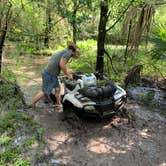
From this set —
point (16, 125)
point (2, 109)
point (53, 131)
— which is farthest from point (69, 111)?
point (2, 109)

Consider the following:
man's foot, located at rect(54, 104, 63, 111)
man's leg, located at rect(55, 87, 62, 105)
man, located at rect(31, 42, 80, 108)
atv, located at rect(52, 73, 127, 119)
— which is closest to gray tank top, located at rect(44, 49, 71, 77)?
man, located at rect(31, 42, 80, 108)

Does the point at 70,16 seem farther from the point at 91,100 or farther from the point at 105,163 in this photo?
the point at 105,163

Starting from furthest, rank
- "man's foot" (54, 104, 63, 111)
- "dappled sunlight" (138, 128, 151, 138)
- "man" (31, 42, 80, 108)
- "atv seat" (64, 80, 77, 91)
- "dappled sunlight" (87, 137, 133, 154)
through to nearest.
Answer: "man's foot" (54, 104, 63, 111) < "man" (31, 42, 80, 108) < "atv seat" (64, 80, 77, 91) < "dappled sunlight" (138, 128, 151, 138) < "dappled sunlight" (87, 137, 133, 154)

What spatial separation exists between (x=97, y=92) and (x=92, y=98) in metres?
0.16

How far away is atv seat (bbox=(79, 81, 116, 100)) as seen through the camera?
607 cm

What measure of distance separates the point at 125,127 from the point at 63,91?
172 centimetres

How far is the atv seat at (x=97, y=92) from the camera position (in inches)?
239

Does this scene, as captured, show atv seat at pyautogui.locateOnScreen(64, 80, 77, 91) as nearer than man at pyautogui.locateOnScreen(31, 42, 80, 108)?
Yes

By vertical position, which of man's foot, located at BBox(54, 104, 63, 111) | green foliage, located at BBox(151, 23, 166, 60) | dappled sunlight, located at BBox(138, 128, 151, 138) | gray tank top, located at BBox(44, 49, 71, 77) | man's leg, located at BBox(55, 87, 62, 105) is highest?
green foliage, located at BBox(151, 23, 166, 60)

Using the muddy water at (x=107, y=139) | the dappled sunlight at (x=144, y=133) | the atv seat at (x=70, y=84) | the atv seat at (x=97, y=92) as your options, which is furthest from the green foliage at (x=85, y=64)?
the dappled sunlight at (x=144, y=133)

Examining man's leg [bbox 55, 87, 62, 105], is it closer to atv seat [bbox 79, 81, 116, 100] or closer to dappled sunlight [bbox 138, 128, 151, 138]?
atv seat [bbox 79, 81, 116, 100]

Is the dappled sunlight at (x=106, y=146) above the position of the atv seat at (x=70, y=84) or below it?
below

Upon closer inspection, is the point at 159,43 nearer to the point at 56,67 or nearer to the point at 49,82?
the point at 56,67

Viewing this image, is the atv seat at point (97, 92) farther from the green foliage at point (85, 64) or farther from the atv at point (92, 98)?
the green foliage at point (85, 64)
